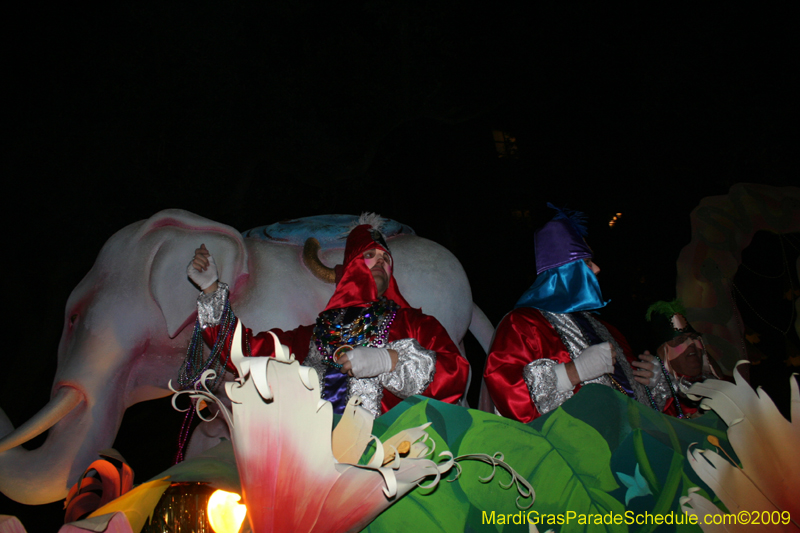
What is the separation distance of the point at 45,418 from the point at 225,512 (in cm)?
104

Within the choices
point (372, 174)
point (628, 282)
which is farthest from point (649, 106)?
point (372, 174)

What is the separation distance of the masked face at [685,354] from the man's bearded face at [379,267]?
1073 mm

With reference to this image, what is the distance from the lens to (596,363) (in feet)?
5.24

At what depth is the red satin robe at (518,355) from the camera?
1.68 m

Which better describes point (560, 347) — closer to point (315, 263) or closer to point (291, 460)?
point (315, 263)

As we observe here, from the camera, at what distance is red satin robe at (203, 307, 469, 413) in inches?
63.9

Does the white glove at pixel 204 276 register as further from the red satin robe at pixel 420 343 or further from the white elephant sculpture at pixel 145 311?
the white elephant sculpture at pixel 145 311

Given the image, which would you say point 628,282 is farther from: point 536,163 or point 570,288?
point 570,288

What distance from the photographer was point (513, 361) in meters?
1.75

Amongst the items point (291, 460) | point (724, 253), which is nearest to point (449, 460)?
point (291, 460)

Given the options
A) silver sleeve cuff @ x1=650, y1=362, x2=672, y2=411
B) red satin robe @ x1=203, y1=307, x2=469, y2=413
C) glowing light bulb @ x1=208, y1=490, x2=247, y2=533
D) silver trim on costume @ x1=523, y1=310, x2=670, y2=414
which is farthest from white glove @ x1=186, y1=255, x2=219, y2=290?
silver sleeve cuff @ x1=650, y1=362, x2=672, y2=411

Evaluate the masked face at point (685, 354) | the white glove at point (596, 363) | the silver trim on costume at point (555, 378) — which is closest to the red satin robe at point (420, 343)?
the silver trim on costume at point (555, 378)

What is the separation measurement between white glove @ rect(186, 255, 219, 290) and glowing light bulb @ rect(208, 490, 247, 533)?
83 cm

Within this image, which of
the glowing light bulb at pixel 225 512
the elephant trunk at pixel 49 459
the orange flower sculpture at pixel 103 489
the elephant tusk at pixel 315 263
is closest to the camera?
the glowing light bulb at pixel 225 512
